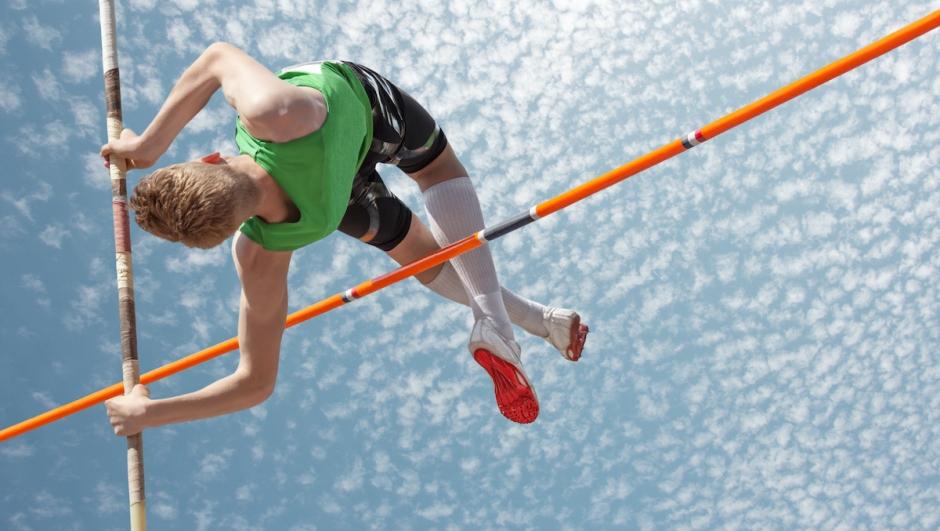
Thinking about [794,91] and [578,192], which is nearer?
[794,91]

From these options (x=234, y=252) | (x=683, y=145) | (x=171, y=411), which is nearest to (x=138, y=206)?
(x=234, y=252)

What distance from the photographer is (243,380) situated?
10.2 feet

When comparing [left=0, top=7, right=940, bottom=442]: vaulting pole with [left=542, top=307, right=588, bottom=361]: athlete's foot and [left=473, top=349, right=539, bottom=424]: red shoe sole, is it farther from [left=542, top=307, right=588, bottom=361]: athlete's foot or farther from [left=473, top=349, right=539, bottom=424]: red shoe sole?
[left=542, top=307, right=588, bottom=361]: athlete's foot

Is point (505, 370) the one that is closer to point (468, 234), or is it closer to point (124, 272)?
point (468, 234)

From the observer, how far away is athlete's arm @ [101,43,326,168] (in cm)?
264

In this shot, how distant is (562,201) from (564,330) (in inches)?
30.7

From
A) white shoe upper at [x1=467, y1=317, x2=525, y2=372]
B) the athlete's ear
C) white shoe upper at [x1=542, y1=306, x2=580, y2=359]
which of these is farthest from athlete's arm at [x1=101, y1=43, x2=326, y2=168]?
white shoe upper at [x1=542, y1=306, x2=580, y2=359]

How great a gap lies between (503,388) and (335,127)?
4.61 ft

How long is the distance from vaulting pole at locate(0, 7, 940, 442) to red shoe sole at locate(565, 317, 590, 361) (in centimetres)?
73

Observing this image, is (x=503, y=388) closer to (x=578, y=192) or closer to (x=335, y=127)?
(x=578, y=192)

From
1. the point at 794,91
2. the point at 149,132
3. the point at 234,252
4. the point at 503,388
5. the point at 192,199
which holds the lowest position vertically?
the point at 503,388

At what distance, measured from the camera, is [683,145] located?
3.40 m

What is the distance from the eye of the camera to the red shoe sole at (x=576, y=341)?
4.10m

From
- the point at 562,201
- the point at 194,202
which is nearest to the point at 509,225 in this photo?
the point at 562,201
